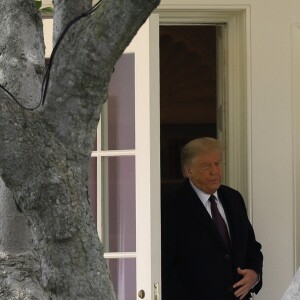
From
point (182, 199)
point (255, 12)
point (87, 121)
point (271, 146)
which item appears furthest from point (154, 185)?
point (87, 121)

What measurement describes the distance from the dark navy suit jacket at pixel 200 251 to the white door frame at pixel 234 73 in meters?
0.36

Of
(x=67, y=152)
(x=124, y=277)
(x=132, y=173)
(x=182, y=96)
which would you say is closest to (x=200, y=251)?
(x=124, y=277)

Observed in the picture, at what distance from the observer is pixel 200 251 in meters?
5.60

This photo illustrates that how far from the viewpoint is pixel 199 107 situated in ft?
31.3

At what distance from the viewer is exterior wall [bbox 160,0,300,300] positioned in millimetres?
5961

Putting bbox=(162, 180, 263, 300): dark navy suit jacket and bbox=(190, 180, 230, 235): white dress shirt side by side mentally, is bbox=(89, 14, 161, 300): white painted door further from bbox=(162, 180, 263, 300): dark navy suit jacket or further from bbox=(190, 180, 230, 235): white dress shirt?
bbox=(190, 180, 230, 235): white dress shirt

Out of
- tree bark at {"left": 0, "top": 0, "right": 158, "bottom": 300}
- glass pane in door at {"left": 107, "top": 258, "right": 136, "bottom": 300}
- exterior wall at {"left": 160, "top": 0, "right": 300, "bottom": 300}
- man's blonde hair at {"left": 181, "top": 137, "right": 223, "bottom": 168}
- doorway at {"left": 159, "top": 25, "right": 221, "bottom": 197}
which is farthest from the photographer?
doorway at {"left": 159, "top": 25, "right": 221, "bottom": 197}

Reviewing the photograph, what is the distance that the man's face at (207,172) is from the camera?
18.8 ft

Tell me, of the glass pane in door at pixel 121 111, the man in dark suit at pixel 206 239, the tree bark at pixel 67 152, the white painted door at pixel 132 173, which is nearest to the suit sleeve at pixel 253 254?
the man in dark suit at pixel 206 239

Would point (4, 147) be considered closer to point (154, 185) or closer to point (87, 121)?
point (87, 121)

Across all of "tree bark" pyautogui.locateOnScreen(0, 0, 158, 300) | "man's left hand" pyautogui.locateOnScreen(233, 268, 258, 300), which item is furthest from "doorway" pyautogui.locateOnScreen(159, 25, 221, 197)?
"tree bark" pyautogui.locateOnScreen(0, 0, 158, 300)

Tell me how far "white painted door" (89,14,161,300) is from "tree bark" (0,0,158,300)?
282 centimetres

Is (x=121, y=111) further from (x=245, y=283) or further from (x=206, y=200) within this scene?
(x=245, y=283)

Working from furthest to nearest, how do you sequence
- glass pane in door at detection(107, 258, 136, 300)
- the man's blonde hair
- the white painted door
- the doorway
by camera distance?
the doorway → the man's blonde hair → glass pane in door at detection(107, 258, 136, 300) → the white painted door
